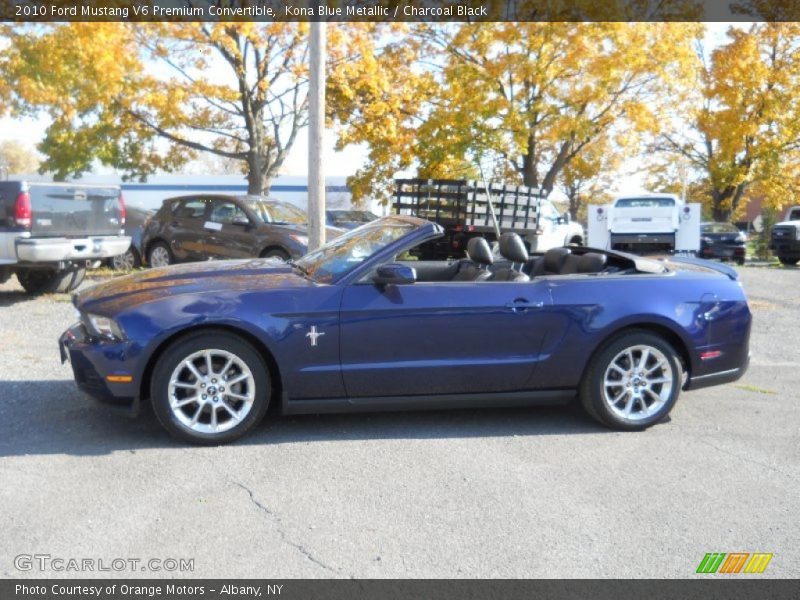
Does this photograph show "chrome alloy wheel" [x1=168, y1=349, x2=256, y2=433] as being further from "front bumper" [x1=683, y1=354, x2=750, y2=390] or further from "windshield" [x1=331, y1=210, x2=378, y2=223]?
"windshield" [x1=331, y1=210, x2=378, y2=223]

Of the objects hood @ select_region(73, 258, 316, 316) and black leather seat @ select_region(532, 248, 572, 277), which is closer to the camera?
hood @ select_region(73, 258, 316, 316)

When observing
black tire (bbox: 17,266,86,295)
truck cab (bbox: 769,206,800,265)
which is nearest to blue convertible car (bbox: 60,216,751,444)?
black tire (bbox: 17,266,86,295)

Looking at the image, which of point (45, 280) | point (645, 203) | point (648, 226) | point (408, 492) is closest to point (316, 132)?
point (45, 280)

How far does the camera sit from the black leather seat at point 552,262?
19.3 ft

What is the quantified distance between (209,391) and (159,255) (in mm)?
10296

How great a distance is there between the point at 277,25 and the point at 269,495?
12946mm

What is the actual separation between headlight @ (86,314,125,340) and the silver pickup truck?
546cm

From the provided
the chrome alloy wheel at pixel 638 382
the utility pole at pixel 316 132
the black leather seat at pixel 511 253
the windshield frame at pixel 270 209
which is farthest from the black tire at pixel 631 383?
the windshield frame at pixel 270 209

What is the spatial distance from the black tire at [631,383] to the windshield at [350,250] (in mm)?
Answer: 1570

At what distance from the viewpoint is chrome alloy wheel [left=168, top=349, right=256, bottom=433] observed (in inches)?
182

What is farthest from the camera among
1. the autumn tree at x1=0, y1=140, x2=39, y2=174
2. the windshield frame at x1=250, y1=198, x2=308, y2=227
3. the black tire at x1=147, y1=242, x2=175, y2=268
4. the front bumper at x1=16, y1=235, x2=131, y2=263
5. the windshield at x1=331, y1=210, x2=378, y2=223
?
the autumn tree at x1=0, y1=140, x2=39, y2=174

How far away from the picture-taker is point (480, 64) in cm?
1928
